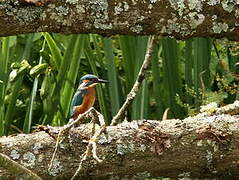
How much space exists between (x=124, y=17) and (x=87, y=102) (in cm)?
145

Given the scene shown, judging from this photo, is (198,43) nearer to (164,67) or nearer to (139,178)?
(164,67)

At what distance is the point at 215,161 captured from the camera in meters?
1.50

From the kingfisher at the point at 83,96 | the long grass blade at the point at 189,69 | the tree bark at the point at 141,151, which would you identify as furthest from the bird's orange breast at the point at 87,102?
the tree bark at the point at 141,151

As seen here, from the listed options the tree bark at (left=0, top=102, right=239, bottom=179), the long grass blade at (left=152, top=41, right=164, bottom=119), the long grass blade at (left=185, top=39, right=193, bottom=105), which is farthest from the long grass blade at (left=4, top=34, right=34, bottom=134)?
the tree bark at (left=0, top=102, right=239, bottom=179)

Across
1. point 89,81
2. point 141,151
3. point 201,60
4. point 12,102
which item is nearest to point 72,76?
point 89,81

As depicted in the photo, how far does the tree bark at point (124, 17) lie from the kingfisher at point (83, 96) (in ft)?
4.18

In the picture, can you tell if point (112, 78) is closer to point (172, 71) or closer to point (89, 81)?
point (89, 81)

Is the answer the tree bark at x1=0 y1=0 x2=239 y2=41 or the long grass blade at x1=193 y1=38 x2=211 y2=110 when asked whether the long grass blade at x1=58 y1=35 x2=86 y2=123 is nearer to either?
the long grass blade at x1=193 y1=38 x2=211 y2=110

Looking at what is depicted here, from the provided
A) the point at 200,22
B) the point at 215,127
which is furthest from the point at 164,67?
the point at 200,22

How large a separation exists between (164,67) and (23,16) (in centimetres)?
146

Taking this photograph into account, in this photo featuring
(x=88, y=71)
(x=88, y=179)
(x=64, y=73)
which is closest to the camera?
(x=88, y=179)

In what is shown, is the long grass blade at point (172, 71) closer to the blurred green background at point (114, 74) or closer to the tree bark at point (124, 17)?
the blurred green background at point (114, 74)

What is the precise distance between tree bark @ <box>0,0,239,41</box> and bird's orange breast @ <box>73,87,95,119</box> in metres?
1.32

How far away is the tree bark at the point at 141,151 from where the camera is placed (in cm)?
144
